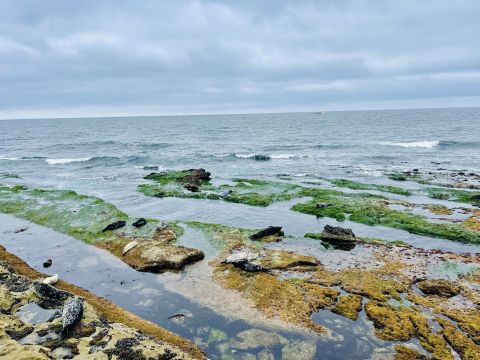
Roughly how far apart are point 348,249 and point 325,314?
731 centimetres

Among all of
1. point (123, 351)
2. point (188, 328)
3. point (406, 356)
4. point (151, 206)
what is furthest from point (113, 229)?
point (406, 356)

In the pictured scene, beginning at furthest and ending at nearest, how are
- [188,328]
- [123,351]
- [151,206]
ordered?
Answer: 1. [151,206]
2. [188,328]
3. [123,351]

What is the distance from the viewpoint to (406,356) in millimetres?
11531

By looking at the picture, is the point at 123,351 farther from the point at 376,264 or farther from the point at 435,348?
the point at 376,264

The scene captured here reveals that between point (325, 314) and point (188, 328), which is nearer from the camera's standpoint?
point (188, 328)

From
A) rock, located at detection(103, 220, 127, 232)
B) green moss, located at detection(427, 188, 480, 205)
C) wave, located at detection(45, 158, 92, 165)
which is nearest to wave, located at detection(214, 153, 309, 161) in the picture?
wave, located at detection(45, 158, 92, 165)

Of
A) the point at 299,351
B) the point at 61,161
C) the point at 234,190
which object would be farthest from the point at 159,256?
the point at 61,161

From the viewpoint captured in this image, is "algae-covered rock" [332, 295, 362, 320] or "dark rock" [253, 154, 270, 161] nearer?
"algae-covered rock" [332, 295, 362, 320]

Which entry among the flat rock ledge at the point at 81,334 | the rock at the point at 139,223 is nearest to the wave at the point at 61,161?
the rock at the point at 139,223

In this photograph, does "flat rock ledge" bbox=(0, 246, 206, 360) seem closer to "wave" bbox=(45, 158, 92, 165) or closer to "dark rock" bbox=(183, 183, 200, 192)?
"dark rock" bbox=(183, 183, 200, 192)

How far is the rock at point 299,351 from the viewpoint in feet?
37.6

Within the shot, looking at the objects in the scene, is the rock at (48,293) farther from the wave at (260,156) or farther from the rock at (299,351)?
the wave at (260,156)

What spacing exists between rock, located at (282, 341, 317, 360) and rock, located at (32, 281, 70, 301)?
8.08 m

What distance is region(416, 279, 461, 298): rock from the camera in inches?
609
